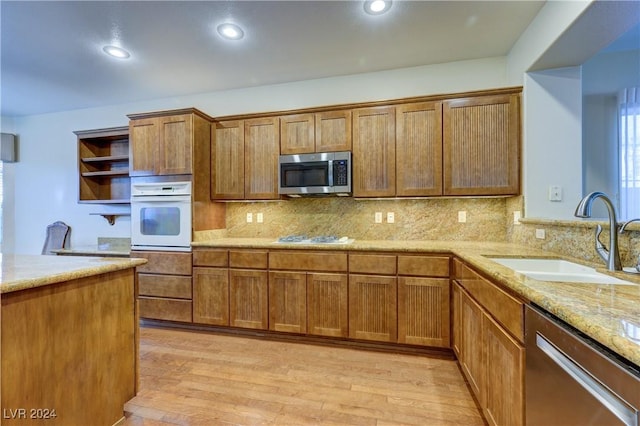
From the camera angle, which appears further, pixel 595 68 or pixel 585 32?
pixel 595 68

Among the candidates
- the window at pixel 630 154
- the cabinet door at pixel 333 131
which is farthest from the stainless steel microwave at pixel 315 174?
the window at pixel 630 154

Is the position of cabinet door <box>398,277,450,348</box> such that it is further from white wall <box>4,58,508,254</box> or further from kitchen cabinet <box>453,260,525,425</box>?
white wall <box>4,58,508,254</box>

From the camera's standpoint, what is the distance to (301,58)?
105 inches

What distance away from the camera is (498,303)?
1329mm

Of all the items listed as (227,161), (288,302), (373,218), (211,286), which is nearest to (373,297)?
(288,302)

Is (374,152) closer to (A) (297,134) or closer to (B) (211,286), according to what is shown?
(A) (297,134)

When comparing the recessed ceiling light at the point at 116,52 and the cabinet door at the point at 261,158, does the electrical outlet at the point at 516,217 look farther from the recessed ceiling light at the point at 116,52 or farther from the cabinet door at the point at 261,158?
the recessed ceiling light at the point at 116,52

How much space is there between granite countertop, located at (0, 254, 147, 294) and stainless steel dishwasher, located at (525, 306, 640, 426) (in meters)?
1.95

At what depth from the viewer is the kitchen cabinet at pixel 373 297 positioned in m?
2.37

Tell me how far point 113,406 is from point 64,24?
2.77 m

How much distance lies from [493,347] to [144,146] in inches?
138

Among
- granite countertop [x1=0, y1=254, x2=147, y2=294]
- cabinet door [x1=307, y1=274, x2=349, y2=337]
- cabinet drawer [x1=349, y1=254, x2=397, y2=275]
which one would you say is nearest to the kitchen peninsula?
granite countertop [x1=0, y1=254, x2=147, y2=294]

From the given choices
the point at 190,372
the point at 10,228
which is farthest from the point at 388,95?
the point at 10,228

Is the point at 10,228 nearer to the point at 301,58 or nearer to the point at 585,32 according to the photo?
the point at 301,58
